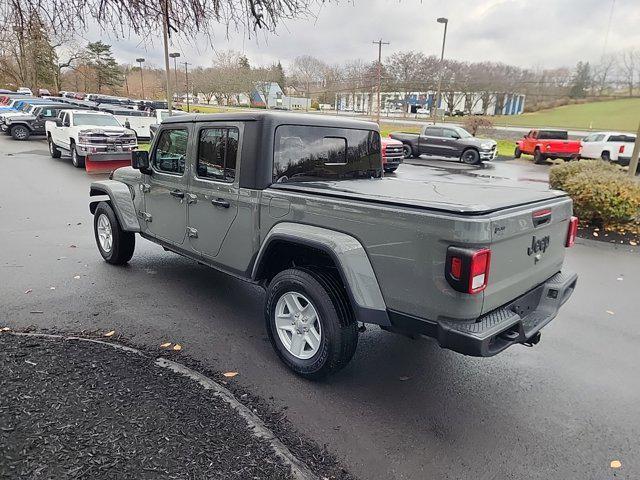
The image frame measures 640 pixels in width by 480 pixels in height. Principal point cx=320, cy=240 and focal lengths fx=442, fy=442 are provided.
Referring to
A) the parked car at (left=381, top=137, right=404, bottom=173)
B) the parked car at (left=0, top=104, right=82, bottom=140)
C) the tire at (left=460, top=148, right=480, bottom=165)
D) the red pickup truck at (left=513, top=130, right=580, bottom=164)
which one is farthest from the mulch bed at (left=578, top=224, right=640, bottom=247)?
the parked car at (left=0, top=104, right=82, bottom=140)

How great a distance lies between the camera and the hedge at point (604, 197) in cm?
806

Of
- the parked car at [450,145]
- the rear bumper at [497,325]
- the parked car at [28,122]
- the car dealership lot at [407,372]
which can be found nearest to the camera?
the rear bumper at [497,325]

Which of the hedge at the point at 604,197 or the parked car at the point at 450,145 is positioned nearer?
the hedge at the point at 604,197

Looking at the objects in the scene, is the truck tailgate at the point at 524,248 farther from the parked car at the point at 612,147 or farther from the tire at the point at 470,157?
the parked car at the point at 612,147

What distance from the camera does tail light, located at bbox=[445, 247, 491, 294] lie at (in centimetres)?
240

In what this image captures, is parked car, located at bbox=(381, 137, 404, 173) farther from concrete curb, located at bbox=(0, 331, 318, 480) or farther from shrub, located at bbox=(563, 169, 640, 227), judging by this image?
concrete curb, located at bbox=(0, 331, 318, 480)

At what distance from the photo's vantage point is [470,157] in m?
22.0

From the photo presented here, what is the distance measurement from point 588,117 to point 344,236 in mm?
75931

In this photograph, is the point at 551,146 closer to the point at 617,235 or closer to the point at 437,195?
the point at 617,235

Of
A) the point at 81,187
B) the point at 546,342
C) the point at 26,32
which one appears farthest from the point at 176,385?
the point at 81,187

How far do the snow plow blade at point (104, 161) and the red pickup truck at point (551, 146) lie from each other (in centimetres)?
1952

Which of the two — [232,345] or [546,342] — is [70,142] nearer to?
[232,345]

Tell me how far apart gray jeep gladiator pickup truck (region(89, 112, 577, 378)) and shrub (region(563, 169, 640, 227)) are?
5.60 metres

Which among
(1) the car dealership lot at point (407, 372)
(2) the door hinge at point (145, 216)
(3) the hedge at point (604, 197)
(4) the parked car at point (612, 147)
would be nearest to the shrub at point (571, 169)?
(3) the hedge at point (604, 197)
